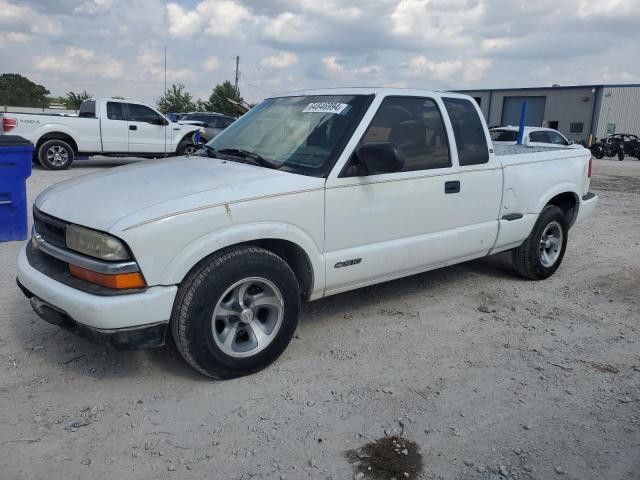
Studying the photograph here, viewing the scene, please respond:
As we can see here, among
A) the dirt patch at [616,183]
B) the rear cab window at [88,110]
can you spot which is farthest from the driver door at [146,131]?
the dirt patch at [616,183]

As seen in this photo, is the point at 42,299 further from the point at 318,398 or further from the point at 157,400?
the point at 318,398

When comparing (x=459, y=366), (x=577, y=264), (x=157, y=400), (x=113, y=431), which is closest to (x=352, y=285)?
(x=459, y=366)

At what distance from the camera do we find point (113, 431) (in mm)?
2855

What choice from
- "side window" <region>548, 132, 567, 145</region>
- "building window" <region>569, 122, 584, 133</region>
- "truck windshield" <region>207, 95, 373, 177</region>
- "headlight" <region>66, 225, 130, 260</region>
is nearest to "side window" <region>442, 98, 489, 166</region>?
"truck windshield" <region>207, 95, 373, 177</region>

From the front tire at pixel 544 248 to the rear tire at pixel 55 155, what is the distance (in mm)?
11920

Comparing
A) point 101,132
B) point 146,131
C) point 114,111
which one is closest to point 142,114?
point 146,131

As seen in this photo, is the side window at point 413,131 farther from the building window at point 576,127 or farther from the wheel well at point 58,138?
the building window at point 576,127

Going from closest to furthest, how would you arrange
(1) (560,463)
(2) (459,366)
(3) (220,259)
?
1. (1) (560,463)
2. (3) (220,259)
3. (2) (459,366)

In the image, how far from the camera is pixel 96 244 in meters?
2.93

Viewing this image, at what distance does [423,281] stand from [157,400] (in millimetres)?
3100

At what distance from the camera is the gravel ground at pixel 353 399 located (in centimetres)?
265

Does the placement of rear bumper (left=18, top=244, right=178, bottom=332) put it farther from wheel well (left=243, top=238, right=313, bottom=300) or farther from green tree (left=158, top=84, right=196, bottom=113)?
green tree (left=158, top=84, right=196, bottom=113)

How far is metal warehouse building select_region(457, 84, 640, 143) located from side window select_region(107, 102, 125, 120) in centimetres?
3242

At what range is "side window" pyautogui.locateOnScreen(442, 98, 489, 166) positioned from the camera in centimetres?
450
